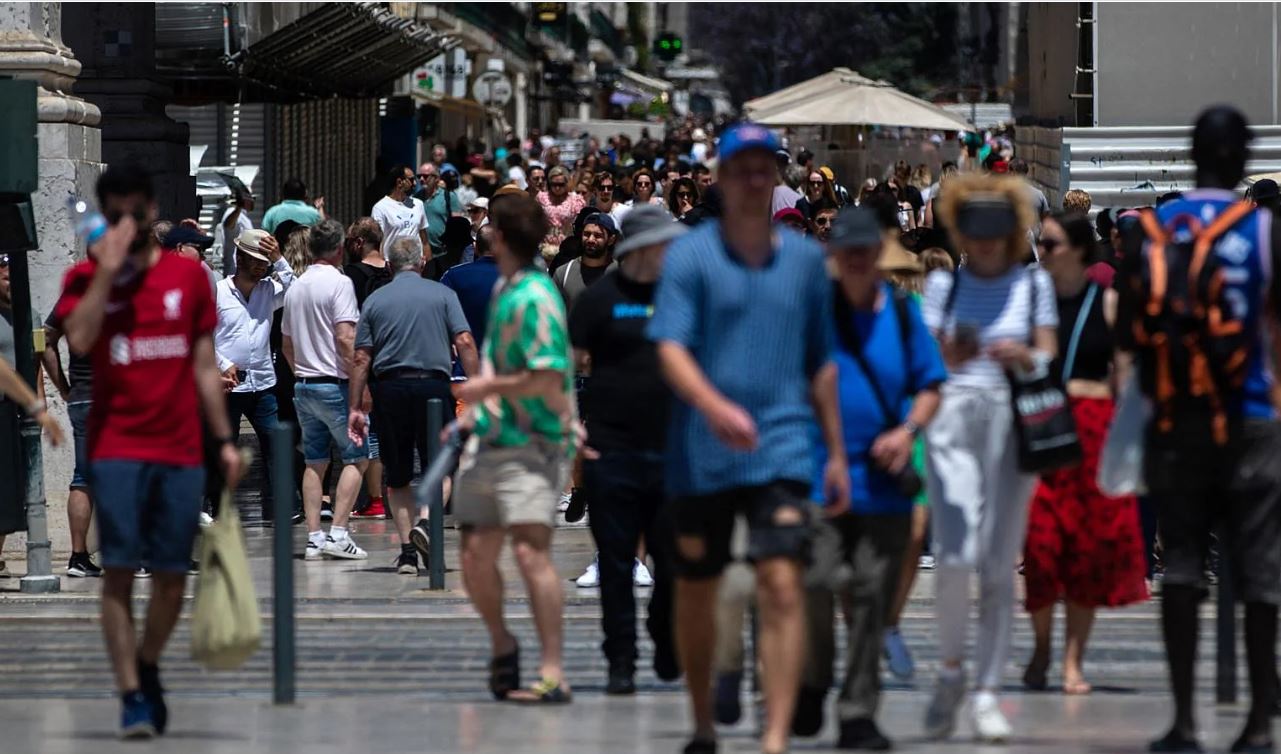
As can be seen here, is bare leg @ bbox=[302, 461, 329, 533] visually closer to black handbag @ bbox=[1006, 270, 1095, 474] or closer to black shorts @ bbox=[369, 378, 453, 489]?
black shorts @ bbox=[369, 378, 453, 489]

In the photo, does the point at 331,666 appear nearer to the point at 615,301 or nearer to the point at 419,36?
the point at 615,301

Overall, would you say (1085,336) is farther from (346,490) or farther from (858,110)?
(858,110)

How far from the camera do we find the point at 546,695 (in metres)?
8.77

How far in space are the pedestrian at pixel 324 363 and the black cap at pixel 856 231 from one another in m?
6.14

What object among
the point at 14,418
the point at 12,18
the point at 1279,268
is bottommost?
the point at 14,418

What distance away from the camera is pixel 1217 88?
20.1 m

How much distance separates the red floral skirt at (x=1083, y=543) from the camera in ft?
29.6

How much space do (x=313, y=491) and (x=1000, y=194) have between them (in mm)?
6707

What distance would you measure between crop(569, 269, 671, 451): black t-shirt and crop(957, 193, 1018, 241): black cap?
1.60m

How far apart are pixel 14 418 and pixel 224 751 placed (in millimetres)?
4674

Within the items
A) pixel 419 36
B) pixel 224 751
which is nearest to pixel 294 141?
pixel 419 36

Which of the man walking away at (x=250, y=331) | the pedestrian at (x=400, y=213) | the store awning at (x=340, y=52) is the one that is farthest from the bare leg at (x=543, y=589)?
the store awning at (x=340, y=52)

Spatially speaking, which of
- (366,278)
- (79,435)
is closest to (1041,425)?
(79,435)

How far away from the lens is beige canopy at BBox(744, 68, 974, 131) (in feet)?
105
